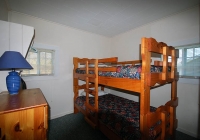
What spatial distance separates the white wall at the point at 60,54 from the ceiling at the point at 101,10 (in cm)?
20

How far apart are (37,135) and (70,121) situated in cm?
158

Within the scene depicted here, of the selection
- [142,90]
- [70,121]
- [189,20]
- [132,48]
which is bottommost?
[70,121]

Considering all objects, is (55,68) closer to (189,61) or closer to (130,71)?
(130,71)

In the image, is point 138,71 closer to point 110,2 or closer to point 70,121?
point 110,2

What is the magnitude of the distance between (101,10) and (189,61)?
2.20 meters

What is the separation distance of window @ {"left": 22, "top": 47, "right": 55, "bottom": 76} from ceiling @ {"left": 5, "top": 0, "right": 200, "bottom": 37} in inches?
33.7

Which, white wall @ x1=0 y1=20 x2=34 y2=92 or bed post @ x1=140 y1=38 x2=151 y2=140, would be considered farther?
white wall @ x1=0 y1=20 x2=34 y2=92

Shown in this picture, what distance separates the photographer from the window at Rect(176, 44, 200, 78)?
1.92 metres

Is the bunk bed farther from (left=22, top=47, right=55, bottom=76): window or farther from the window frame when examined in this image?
(left=22, top=47, right=55, bottom=76): window

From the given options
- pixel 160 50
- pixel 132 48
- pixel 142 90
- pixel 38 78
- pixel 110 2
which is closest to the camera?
pixel 142 90

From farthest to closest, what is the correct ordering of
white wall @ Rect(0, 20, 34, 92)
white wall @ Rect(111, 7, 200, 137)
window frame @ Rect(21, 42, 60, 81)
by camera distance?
1. window frame @ Rect(21, 42, 60, 81)
2. white wall @ Rect(111, 7, 200, 137)
3. white wall @ Rect(0, 20, 34, 92)

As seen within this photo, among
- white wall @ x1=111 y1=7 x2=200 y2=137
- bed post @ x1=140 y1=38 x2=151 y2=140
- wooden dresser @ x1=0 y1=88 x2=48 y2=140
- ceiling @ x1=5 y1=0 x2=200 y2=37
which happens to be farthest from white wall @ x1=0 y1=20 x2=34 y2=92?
white wall @ x1=111 y1=7 x2=200 y2=137

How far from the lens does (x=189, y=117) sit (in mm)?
1948

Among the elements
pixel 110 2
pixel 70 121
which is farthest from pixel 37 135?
pixel 110 2
